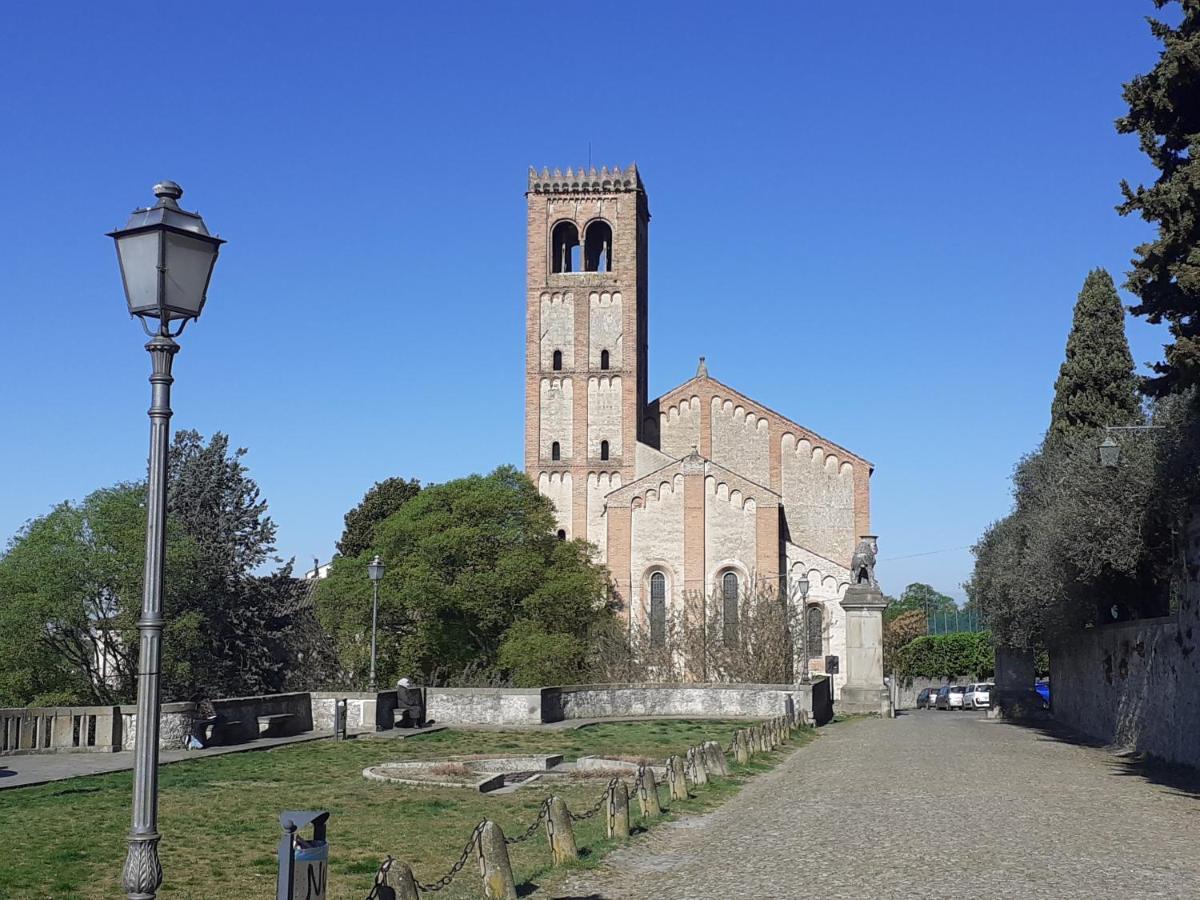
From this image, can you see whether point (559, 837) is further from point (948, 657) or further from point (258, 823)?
point (948, 657)

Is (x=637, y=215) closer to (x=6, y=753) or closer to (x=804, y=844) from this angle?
(x=6, y=753)

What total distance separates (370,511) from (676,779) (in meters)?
52.1

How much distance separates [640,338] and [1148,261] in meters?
44.6

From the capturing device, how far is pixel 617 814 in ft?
41.0

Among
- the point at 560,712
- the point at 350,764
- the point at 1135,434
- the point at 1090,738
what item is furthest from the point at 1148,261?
the point at 560,712

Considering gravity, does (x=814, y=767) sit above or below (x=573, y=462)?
below

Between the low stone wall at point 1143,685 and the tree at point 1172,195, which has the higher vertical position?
the tree at point 1172,195

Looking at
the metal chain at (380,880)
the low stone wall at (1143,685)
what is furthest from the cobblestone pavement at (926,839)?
the metal chain at (380,880)

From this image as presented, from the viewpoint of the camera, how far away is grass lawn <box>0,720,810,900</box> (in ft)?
32.7

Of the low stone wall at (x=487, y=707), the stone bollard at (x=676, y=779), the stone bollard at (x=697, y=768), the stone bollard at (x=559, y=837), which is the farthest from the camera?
the low stone wall at (x=487, y=707)

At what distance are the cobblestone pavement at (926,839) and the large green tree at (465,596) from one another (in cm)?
2787

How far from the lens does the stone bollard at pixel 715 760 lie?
718 inches

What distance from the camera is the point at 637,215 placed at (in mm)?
60438

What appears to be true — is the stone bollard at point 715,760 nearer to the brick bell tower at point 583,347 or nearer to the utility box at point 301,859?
the utility box at point 301,859
